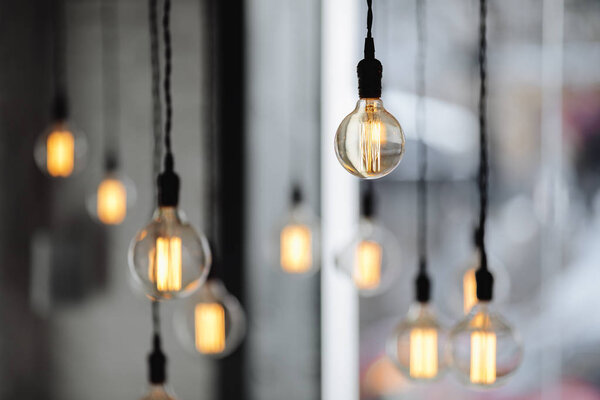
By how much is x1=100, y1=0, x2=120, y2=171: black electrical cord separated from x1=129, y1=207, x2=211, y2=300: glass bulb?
2885 mm

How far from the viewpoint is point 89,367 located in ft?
13.3

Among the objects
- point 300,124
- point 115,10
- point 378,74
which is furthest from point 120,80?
point 378,74

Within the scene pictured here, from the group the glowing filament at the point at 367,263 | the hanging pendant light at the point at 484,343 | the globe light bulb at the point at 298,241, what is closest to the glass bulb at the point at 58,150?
the globe light bulb at the point at 298,241

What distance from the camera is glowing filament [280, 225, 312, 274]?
2.91 metres

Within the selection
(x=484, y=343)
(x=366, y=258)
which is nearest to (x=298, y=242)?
(x=366, y=258)

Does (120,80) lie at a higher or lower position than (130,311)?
higher

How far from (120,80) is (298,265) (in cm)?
182

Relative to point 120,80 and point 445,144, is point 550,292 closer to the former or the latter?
point 445,144

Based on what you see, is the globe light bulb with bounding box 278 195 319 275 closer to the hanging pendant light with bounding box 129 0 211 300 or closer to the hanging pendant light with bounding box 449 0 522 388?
the hanging pendant light with bounding box 449 0 522 388

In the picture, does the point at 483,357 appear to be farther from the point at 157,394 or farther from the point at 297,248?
the point at 297,248

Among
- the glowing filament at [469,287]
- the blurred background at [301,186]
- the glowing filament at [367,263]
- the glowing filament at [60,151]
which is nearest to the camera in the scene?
the glowing filament at [367,263]

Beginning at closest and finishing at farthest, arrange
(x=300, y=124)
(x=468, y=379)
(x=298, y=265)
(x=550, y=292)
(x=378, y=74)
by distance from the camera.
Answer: (x=378, y=74) → (x=468, y=379) → (x=298, y=265) → (x=550, y=292) → (x=300, y=124)

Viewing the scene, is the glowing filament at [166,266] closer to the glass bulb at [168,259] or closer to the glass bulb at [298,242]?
the glass bulb at [168,259]

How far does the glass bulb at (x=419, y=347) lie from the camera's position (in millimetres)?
1709
